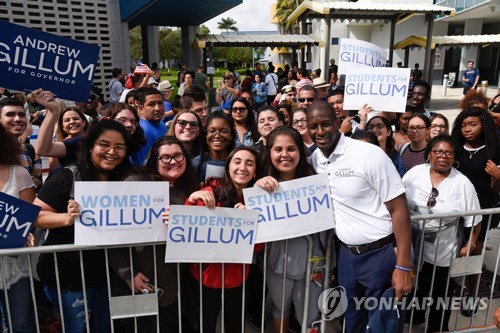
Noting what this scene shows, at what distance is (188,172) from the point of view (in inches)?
115

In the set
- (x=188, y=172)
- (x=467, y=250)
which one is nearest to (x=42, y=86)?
(x=188, y=172)

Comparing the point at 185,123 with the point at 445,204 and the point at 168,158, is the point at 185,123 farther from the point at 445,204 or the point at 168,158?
the point at 445,204

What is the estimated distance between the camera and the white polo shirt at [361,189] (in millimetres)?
2475

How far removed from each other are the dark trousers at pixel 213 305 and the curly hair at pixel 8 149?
1.52 metres

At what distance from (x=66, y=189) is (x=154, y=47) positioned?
2184 centimetres

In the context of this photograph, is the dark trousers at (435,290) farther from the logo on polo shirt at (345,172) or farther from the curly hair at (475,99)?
the curly hair at (475,99)

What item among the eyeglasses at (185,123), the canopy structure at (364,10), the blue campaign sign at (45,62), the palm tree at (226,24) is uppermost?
the palm tree at (226,24)

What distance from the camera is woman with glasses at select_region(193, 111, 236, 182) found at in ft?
11.2

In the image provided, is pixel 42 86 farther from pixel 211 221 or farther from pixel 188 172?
pixel 211 221

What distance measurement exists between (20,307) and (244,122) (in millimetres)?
2833

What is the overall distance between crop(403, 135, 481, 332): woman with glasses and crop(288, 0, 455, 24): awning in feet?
37.9

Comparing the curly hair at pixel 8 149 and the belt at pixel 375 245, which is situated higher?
the curly hair at pixel 8 149

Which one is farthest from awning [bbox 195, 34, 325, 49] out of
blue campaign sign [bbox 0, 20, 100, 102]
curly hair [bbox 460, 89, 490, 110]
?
blue campaign sign [bbox 0, 20, 100, 102]

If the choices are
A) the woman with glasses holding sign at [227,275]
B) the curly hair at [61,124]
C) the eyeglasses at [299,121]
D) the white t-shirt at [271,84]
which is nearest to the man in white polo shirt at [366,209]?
the woman with glasses holding sign at [227,275]
